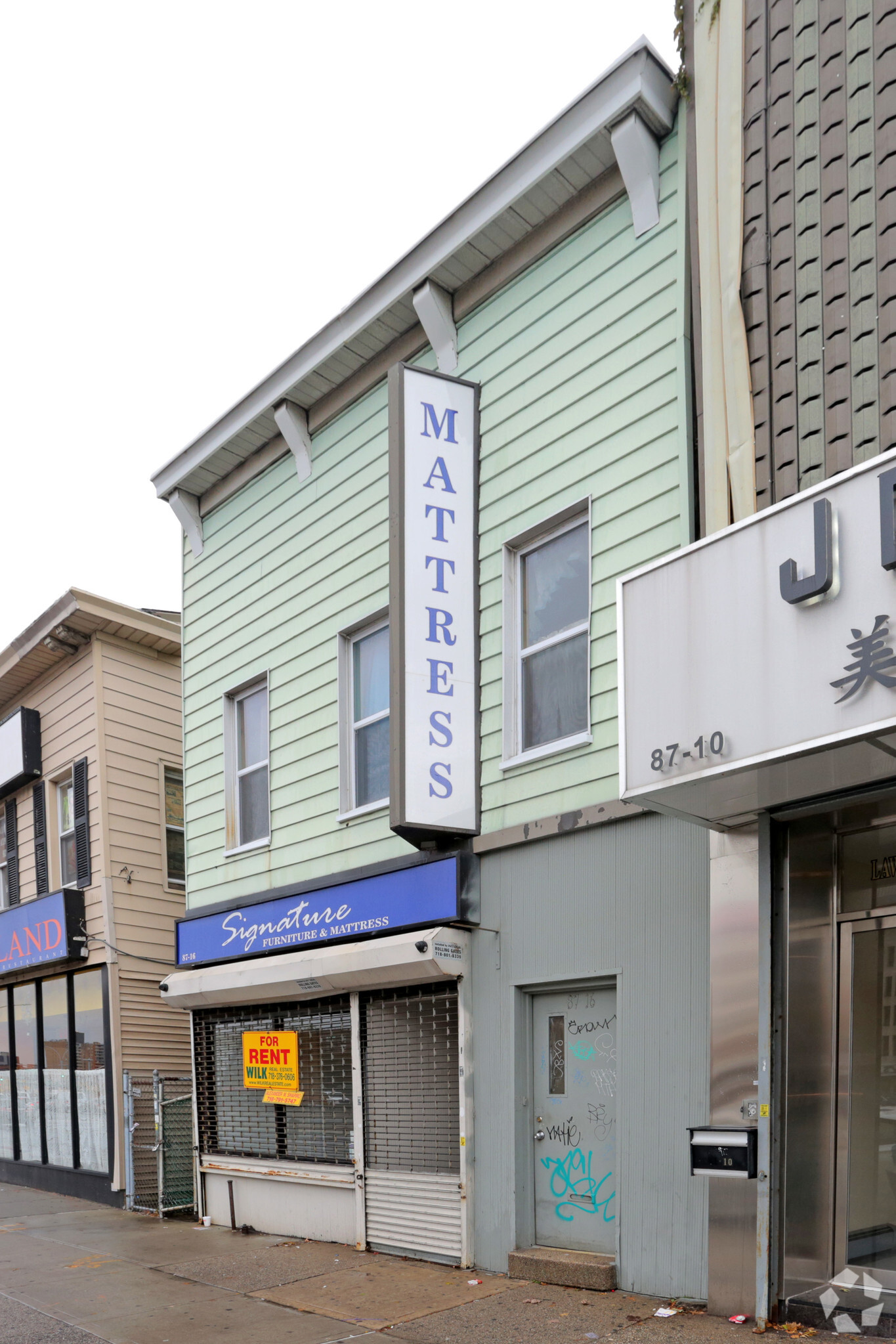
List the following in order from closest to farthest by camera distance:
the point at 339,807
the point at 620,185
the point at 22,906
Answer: the point at 620,185 → the point at 339,807 → the point at 22,906

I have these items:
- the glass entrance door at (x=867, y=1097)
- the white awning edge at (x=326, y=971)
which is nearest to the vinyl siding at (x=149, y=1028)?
the white awning edge at (x=326, y=971)

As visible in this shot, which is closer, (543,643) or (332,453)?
(543,643)

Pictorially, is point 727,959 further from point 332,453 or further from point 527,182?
point 332,453

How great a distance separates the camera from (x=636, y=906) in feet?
28.4

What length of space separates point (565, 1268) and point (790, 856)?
3.31 meters

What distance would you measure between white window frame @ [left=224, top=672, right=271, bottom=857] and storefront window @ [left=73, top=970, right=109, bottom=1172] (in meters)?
3.68

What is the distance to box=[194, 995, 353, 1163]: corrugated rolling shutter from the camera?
38.8 ft

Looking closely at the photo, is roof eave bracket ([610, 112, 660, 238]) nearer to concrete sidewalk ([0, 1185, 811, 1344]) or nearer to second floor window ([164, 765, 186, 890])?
concrete sidewalk ([0, 1185, 811, 1344])

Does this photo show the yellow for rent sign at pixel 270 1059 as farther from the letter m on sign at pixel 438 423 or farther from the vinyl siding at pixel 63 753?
the letter m on sign at pixel 438 423

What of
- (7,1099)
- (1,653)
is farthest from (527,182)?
(7,1099)

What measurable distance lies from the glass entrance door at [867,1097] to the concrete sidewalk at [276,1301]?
2.82ft

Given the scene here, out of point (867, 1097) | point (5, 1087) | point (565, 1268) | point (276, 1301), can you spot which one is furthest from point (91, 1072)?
point (867, 1097)

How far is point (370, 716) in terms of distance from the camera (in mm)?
12219

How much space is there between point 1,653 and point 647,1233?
13962mm
